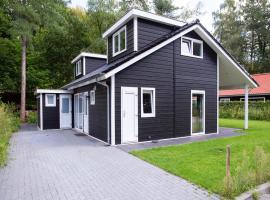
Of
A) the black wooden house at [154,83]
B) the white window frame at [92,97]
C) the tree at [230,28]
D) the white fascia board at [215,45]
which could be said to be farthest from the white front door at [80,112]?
the tree at [230,28]

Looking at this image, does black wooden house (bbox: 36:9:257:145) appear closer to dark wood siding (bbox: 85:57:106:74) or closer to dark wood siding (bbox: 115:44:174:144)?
dark wood siding (bbox: 115:44:174:144)

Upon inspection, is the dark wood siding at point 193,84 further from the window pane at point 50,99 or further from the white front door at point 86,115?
the window pane at point 50,99

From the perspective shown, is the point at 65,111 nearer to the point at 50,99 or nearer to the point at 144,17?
the point at 50,99

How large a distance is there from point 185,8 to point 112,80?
2580 cm

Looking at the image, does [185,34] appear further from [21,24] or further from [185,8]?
[185,8]

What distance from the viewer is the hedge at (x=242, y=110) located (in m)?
20.9

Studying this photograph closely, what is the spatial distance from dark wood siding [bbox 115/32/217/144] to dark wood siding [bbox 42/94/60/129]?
24.6ft

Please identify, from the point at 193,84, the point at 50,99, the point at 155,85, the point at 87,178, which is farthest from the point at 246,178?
the point at 50,99

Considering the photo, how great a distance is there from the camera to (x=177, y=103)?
1139cm

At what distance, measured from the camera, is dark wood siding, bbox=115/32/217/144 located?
10.1 meters

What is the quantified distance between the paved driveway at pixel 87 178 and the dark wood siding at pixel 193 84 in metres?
4.49

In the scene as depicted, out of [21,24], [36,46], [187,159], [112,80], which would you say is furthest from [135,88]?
[36,46]

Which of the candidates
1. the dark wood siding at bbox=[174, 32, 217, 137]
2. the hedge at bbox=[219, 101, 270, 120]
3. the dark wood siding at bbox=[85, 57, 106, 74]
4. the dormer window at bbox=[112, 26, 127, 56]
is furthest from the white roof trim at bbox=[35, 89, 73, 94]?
the hedge at bbox=[219, 101, 270, 120]

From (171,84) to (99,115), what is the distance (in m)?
3.67
